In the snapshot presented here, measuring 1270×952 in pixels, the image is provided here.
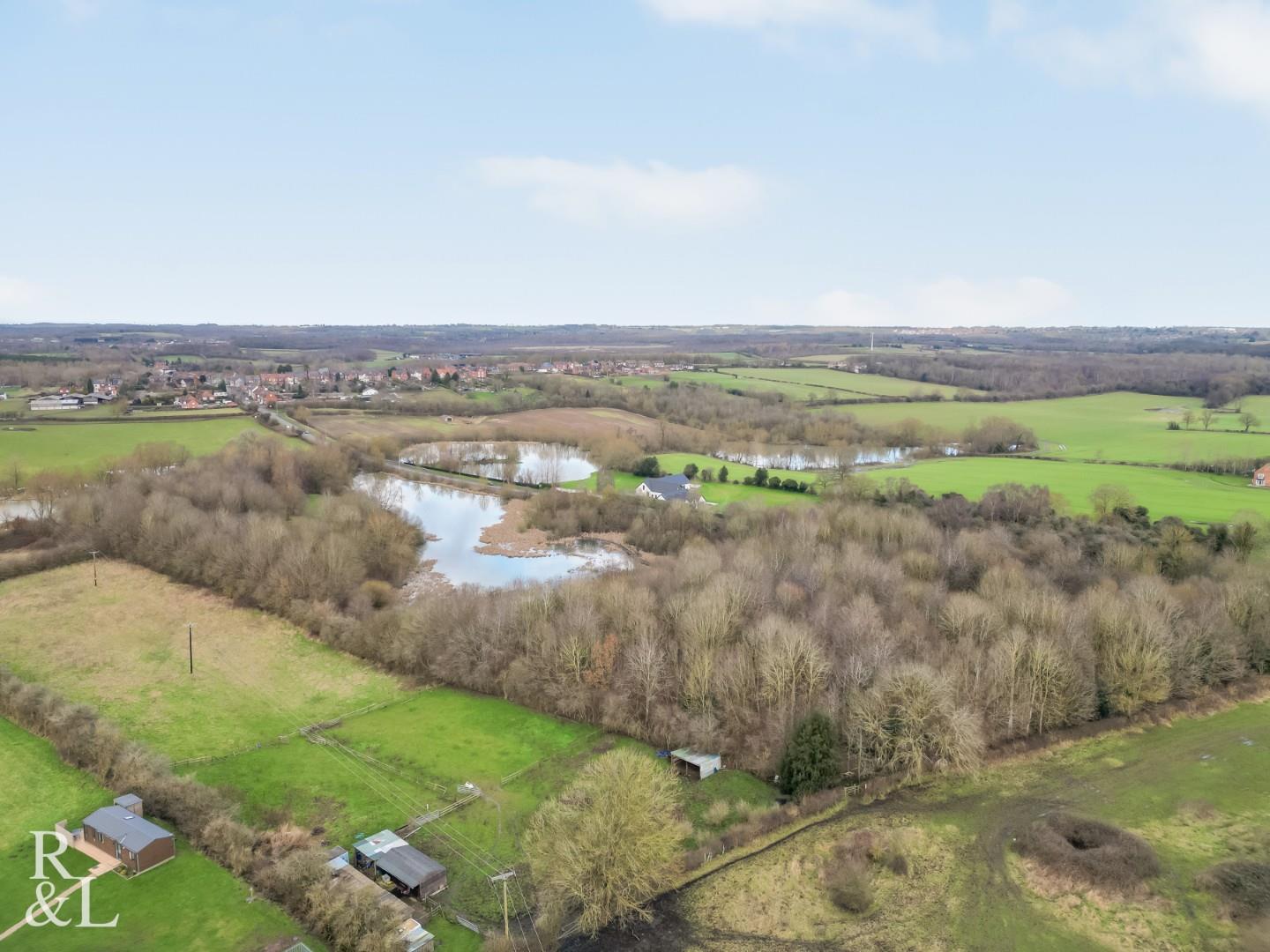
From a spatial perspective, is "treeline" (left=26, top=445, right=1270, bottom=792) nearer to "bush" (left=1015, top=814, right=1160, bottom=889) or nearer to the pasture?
the pasture

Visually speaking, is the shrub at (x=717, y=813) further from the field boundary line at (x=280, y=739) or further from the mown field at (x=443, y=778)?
the field boundary line at (x=280, y=739)

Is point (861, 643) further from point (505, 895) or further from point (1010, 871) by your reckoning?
point (505, 895)

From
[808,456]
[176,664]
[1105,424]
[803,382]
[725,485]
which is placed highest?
[803,382]

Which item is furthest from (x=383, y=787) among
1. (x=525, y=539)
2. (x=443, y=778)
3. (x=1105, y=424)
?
(x=1105, y=424)

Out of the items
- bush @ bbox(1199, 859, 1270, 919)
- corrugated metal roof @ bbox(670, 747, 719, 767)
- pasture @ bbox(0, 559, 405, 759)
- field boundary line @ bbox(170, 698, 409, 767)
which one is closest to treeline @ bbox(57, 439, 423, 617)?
pasture @ bbox(0, 559, 405, 759)

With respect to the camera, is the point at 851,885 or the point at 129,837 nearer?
the point at 851,885

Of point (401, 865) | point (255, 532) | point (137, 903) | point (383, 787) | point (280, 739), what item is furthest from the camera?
point (255, 532)

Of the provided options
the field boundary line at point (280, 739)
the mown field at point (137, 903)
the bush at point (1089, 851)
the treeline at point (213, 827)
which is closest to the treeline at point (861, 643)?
the field boundary line at point (280, 739)
